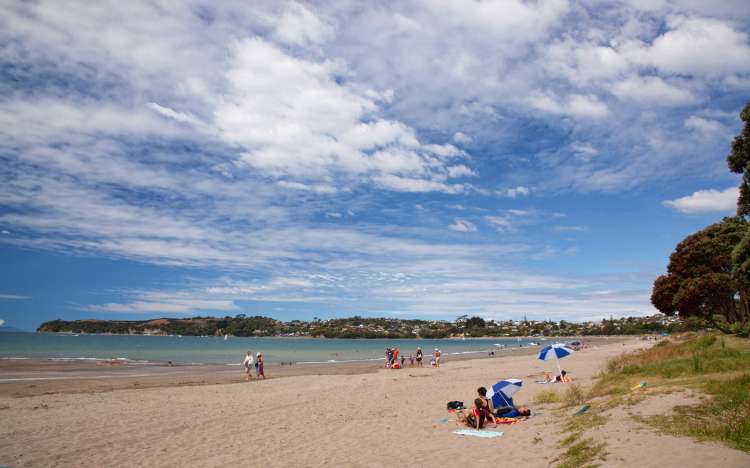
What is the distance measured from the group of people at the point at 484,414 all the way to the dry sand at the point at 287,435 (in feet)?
1.58

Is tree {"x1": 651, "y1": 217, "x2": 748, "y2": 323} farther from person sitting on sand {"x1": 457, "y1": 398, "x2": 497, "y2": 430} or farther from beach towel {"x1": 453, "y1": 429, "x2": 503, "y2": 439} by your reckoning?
beach towel {"x1": 453, "y1": 429, "x2": 503, "y2": 439}

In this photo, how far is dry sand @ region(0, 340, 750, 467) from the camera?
29.3 ft

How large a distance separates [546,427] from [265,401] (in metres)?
11.6

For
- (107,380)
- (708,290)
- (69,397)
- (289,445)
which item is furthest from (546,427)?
(708,290)

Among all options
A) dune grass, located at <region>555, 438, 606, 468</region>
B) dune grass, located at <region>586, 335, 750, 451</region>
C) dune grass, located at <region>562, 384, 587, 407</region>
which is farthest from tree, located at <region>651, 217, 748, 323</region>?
dune grass, located at <region>555, 438, 606, 468</region>

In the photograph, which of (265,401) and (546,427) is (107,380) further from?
(546,427)

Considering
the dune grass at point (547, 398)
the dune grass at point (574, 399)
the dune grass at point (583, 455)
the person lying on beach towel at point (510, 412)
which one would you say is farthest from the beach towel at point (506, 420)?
the dune grass at point (583, 455)

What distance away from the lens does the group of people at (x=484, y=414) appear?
12.6 metres

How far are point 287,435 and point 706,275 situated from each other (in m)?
37.3

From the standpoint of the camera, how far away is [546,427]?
Answer: 1167cm

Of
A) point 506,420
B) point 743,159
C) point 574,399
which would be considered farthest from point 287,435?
point 743,159

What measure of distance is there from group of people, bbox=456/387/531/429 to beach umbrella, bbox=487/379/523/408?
0.03 m

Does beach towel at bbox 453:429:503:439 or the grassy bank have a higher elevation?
the grassy bank

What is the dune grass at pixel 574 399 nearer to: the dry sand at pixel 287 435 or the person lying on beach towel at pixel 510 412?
the dry sand at pixel 287 435
